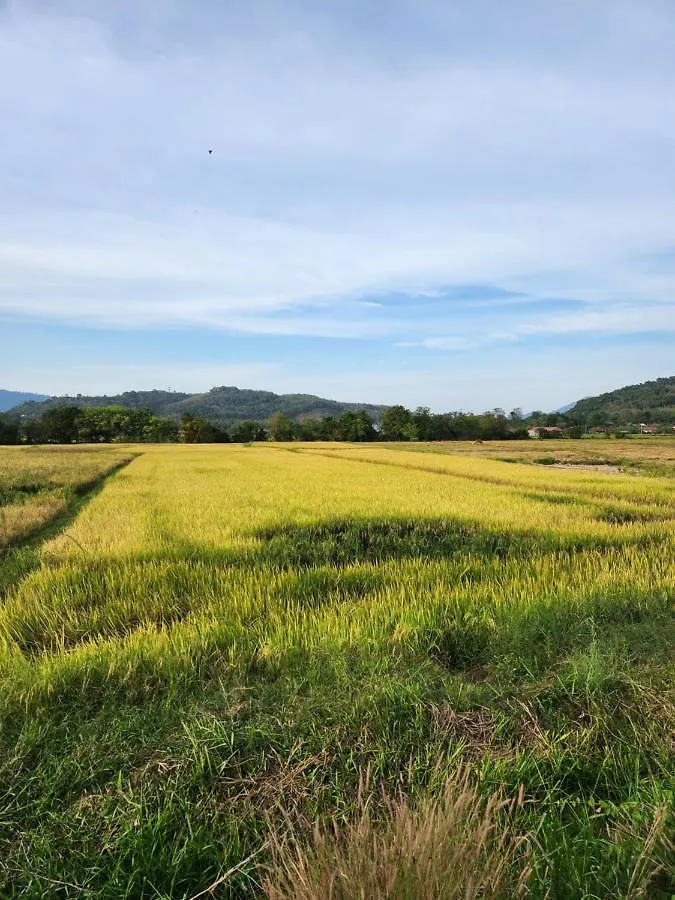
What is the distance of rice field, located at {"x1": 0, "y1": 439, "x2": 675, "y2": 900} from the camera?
1592 millimetres

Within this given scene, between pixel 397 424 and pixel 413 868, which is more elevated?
pixel 397 424

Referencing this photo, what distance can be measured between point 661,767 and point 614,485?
1351 cm

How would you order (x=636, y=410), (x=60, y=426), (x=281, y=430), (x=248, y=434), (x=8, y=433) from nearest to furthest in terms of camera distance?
(x=8, y=433) → (x=60, y=426) → (x=281, y=430) → (x=248, y=434) → (x=636, y=410)

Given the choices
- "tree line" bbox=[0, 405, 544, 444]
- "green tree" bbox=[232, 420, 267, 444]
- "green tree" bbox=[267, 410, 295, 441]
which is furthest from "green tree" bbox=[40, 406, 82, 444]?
"green tree" bbox=[267, 410, 295, 441]

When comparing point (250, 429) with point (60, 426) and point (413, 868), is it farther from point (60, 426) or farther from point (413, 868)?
point (413, 868)

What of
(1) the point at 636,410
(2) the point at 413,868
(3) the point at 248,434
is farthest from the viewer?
(1) the point at 636,410

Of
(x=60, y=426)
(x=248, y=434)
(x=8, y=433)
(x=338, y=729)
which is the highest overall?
(x=60, y=426)

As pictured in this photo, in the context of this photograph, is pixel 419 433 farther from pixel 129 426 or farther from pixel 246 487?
pixel 246 487

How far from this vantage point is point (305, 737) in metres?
2.35

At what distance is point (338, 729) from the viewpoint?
2.37 metres

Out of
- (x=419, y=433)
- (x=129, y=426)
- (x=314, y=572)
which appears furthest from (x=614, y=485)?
(x=129, y=426)

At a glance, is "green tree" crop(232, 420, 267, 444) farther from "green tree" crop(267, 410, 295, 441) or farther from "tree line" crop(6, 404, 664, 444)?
"green tree" crop(267, 410, 295, 441)

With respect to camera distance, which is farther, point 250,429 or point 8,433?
point 250,429

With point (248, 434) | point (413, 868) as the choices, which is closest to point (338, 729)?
point (413, 868)
